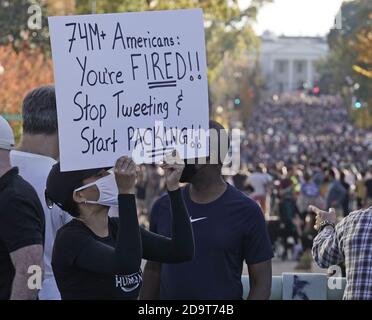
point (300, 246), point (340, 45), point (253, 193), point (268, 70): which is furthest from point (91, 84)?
point (268, 70)

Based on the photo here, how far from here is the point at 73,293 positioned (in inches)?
178

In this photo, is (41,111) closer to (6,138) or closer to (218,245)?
(6,138)

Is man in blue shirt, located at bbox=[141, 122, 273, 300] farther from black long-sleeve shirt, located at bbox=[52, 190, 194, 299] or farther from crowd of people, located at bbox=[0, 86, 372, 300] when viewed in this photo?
black long-sleeve shirt, located at bbox=[52, 190, 194, 299]

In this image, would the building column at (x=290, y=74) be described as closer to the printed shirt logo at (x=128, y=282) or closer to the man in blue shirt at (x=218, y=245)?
the man in blue shirt at (x=218, y=245)

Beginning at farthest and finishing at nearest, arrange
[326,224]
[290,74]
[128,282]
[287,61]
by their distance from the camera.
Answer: [287,61], [290,74], [326,224], [128,282]

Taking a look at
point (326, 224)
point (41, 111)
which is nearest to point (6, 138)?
point (41, 111)

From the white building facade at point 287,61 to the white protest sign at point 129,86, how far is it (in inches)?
6680

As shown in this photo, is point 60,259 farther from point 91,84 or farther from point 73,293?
point 91,84

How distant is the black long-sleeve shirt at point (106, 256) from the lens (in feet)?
14.4

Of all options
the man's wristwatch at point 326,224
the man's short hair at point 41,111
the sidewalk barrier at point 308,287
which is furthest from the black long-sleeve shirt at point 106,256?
the sidewalk barrier at point 308,287

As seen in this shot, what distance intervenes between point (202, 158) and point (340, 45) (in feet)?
210

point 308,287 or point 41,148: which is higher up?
point 41,148

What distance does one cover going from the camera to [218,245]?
17.7ft

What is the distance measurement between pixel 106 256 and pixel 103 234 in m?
0.26
